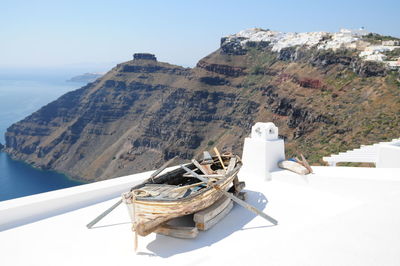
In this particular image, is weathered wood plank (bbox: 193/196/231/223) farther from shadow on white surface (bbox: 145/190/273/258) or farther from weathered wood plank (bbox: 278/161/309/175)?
weathered wood plank (bbox: 278/161/309/175)

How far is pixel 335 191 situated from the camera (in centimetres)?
587

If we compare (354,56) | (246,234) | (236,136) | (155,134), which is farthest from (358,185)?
(155,134)

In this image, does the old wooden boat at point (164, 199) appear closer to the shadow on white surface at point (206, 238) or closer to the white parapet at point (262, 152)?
the shadow on white surface at point (206, 238)

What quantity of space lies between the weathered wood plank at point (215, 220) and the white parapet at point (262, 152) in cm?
170

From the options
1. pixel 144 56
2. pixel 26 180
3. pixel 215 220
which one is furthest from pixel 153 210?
pixel 144 56

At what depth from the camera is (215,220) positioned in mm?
4691

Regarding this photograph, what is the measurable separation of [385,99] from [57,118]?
9795cm

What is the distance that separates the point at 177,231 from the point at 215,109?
7249 cm

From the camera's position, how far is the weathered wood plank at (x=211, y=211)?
445 cm

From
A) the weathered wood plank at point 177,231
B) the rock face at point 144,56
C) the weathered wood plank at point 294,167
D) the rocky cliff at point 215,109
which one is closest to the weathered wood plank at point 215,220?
the weathered wood plank at point 177,231

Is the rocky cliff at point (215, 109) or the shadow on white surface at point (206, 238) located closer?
the shadow on white surface at point (206, 238)

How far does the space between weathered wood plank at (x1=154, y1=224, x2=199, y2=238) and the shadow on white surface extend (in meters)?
0.08

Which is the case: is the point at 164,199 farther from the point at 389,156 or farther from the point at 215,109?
the point at 215,109

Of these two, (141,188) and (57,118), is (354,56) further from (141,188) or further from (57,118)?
(57,118)
